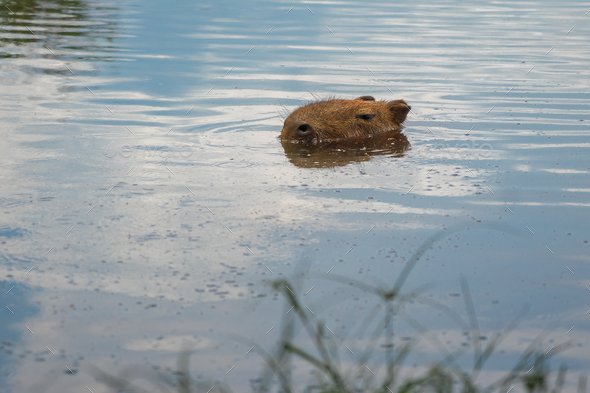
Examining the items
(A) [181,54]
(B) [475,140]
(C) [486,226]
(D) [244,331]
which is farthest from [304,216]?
(A) [181,54]

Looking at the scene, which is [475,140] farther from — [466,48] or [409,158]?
[466,48]

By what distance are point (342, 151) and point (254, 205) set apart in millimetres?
2889

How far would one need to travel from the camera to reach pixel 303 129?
12070mm

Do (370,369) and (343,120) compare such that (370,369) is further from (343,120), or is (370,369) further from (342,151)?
(343,120)

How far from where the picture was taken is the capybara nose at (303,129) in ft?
39.4

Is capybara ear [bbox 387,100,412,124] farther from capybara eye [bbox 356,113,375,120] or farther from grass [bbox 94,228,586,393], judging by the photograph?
grass [bbox 94,228,586,393]

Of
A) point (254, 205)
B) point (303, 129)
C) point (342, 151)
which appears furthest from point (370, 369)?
point (303, 129)

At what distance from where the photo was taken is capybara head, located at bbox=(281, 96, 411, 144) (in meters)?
12.1

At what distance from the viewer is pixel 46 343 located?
6.13 metres

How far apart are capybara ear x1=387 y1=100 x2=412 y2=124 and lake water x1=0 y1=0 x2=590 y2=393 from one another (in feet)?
0.85

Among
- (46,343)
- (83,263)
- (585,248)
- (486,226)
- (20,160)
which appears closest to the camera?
(46,343)

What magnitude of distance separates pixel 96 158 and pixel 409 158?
276cm

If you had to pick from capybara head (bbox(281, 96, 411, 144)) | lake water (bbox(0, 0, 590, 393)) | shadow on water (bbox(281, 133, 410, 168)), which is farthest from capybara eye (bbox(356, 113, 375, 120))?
lake water (bbox(0, 0, 590, 393))

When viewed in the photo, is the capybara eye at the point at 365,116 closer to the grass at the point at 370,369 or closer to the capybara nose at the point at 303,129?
the capybara nose at the point at 303,129
